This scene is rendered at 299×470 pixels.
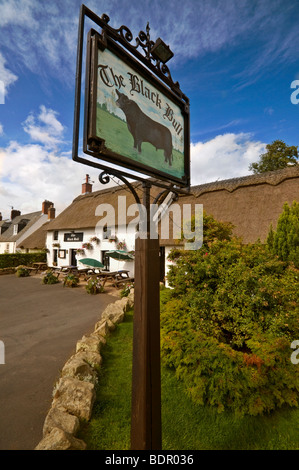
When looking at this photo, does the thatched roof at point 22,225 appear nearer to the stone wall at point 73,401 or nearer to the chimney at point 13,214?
the chimney at point 13,214

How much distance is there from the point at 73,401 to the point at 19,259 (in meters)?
23.5

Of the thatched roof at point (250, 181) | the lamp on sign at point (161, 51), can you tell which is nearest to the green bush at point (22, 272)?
the thatched roof at point (250, 181)

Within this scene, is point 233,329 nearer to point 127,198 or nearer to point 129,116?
point 129,116

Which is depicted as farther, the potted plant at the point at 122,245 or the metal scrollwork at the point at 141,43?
the potted plant at the point at 122,245

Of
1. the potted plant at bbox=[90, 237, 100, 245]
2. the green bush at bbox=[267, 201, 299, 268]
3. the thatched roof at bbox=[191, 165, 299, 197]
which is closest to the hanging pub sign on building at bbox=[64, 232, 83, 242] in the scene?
the potted plant at bbox=[90, 237, 100, 245]

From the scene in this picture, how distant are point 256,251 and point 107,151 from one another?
492 centimetres

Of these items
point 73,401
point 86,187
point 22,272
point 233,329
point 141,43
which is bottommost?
point 73,401

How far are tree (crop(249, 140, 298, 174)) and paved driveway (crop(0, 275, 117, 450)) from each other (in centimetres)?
2173

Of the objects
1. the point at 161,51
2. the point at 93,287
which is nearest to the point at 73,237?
the point at 93,287

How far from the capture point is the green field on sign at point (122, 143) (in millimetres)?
1724

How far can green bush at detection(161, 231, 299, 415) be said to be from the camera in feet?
11.2

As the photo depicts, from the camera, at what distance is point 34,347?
233 inches

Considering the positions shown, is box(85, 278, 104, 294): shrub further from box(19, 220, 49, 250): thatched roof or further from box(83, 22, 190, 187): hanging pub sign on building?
box(19, 220, 49, 250): thatched roof
